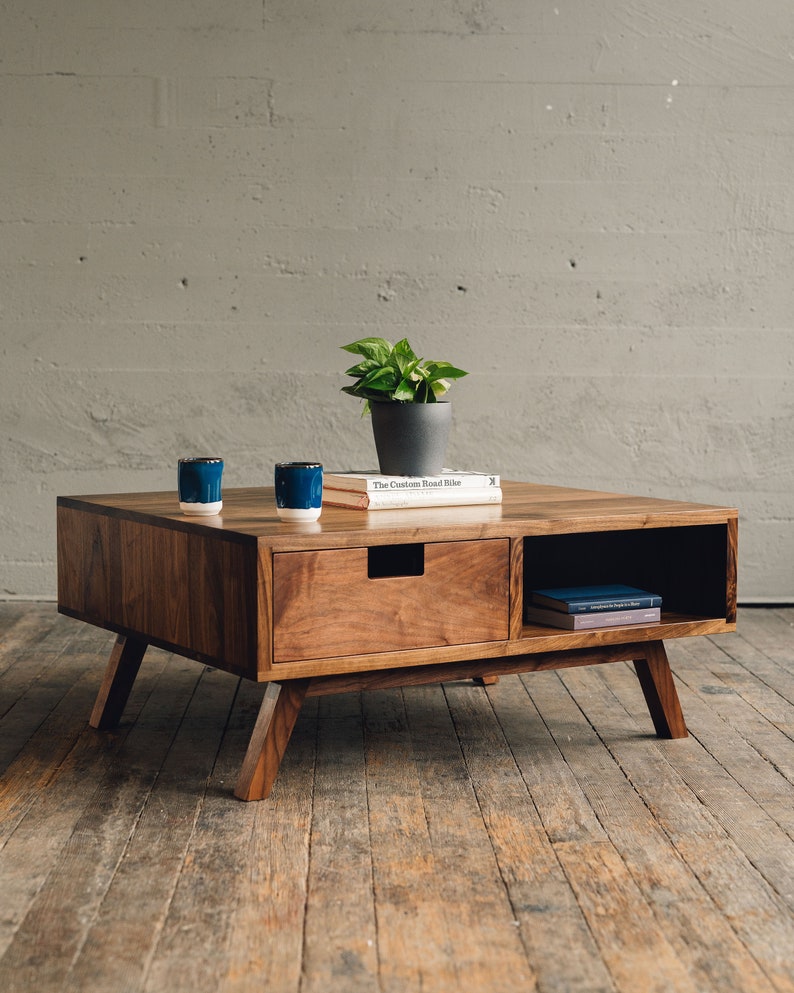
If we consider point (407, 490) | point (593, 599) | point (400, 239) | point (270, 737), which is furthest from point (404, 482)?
point (400, 239)

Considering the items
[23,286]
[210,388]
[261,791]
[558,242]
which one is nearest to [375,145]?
[558,242]

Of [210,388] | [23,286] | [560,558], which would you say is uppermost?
[23,286]

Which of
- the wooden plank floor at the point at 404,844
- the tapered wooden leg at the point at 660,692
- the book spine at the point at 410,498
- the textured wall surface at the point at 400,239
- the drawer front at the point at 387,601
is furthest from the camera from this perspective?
the textured wall surface at the point at 400,239

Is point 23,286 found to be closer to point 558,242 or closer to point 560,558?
point 558,242

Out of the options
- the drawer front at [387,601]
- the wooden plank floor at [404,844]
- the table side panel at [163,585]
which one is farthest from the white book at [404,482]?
the wooden plank floor at [404,844]

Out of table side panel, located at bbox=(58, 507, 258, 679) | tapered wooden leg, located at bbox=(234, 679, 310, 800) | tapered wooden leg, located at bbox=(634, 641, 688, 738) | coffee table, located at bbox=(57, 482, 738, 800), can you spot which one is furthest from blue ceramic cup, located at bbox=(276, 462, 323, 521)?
tapered wooden leg, located at bbox=(634, 641, 688, 738)

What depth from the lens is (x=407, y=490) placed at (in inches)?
77.2

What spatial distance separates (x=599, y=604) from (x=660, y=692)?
0.87 ft

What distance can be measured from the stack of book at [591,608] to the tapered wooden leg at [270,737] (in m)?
0.44

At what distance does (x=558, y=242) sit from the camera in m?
3.55

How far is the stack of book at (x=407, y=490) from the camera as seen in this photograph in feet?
6.39

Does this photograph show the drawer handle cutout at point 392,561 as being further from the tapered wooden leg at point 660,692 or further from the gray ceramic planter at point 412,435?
the tapered wooden leg at point 660,692

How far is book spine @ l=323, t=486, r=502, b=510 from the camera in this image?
1.95 meters

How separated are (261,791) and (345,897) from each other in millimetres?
377
